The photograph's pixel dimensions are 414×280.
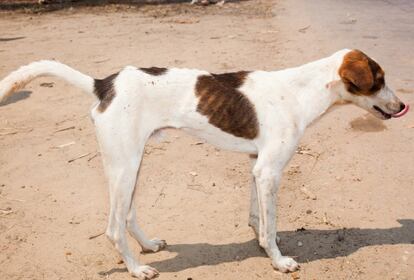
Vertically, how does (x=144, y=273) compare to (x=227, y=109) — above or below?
below

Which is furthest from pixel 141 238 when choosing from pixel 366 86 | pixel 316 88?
pixel 366 86

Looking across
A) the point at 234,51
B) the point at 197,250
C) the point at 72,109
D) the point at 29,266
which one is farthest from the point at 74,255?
the point at 234,51

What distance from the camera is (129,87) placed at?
3.92 meters

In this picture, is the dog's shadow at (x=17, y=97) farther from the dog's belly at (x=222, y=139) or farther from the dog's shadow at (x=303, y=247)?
the dog's belly at (x=222, y=139)

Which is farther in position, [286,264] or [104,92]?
[286,264]

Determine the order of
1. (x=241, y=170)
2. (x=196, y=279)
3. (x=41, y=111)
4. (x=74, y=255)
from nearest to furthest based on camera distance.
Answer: (x=196, y=279)
(x=74, y=255)
(x=241, y=170)
(x=41, y=111)

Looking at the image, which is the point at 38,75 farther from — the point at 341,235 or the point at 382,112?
the point at 341,235

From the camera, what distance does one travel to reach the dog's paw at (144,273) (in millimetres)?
4180

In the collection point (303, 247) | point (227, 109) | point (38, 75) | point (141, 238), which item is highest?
point (38, 75)

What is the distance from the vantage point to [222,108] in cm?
412

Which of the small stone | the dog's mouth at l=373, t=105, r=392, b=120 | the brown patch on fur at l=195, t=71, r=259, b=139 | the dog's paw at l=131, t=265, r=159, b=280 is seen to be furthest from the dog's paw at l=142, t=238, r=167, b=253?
the dog's mouth at l=373, t=105, r=392, b=120

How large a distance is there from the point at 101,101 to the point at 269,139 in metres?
1.33

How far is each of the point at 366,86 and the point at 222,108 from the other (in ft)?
3.71

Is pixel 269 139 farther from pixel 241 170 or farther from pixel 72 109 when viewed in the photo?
pixel 72 109
